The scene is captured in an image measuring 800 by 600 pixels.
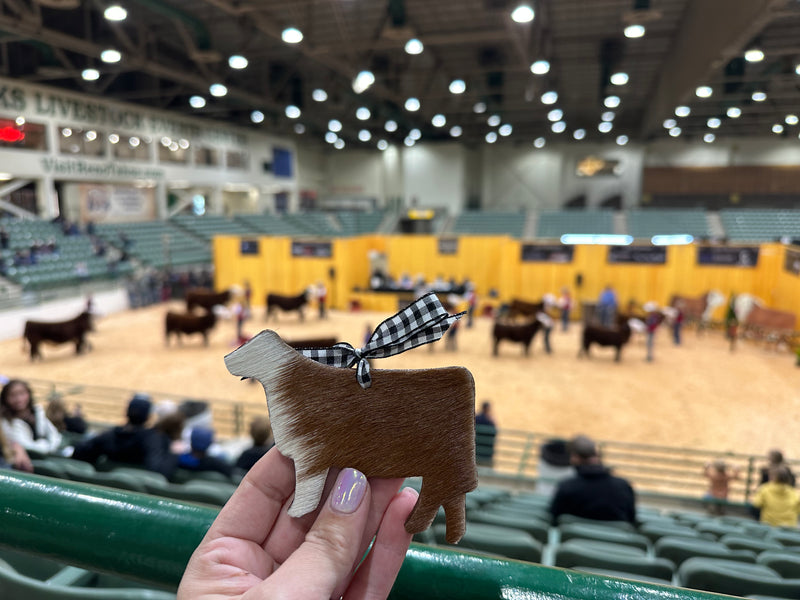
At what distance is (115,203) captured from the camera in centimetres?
2252

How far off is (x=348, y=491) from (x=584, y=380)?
10356 millimetres

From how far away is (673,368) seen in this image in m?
11.0

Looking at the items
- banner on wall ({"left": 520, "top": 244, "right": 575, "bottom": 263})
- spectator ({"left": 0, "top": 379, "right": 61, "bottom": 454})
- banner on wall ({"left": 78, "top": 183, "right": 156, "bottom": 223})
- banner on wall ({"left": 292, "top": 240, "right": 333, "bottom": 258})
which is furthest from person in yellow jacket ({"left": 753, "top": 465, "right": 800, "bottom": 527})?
banner on wall ({"left": 78, "top": 183, "right": 156, "bottom": 223})

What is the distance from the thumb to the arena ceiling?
9088 mm

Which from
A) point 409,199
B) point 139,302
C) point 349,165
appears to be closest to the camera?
point 139,302

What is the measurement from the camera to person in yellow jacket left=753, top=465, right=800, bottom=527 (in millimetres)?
4453

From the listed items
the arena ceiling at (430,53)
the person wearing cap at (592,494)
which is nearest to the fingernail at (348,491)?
the person wearing cap at (592,494)

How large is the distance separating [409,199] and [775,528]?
34220mm

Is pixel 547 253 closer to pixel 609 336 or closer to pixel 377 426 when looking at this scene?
pixel 609 336

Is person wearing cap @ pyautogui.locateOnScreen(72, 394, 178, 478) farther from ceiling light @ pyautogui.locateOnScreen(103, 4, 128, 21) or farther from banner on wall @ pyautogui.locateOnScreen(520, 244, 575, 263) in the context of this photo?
banner on wall @ pyautogui.locateOnScreen(520, 244, 575, 263)

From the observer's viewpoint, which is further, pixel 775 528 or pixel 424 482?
pixel 775 528

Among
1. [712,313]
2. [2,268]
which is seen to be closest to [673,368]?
[712,313]

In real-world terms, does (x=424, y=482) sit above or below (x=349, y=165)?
below

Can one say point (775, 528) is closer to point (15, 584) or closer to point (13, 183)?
point (15, 584)
